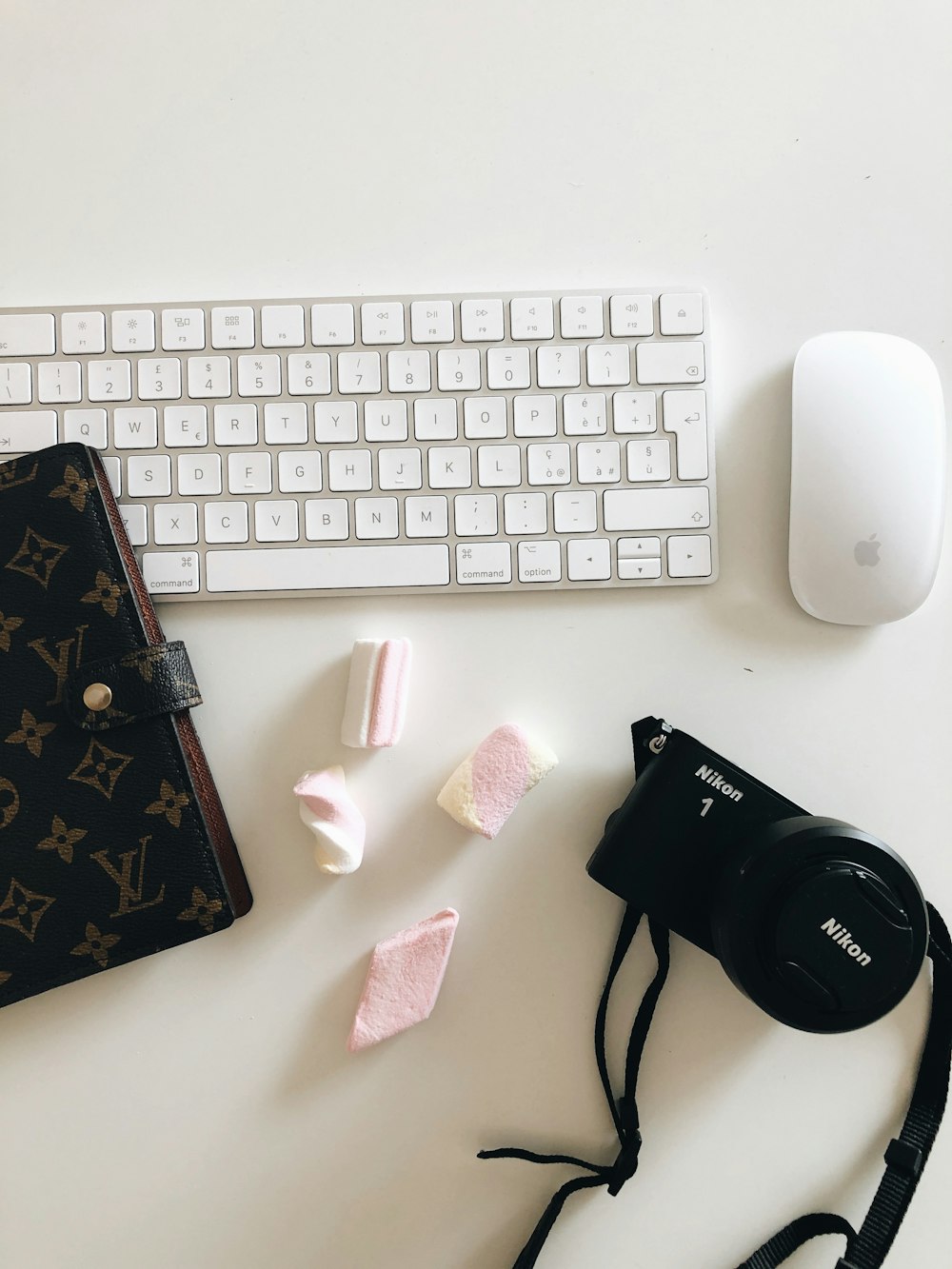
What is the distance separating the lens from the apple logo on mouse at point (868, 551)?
1.86 ft

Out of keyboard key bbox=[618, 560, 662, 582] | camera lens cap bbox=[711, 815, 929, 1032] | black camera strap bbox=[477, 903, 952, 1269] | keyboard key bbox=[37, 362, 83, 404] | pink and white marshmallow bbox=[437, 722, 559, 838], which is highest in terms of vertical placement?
keyboard key bbox=[37, 362, 83, 404]

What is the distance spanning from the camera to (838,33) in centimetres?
62

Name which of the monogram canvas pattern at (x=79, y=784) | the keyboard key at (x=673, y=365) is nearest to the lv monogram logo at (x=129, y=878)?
the monogram canvas pattern at (x=79, y=784)

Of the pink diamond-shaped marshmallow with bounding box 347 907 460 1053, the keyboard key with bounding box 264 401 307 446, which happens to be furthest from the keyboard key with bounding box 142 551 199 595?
the pink diamond-shaped marshmallow with bounding box 347 907 460 1053

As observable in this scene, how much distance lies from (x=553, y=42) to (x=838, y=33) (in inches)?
9.0

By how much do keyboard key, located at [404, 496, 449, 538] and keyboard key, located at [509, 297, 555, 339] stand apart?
0.48 ft

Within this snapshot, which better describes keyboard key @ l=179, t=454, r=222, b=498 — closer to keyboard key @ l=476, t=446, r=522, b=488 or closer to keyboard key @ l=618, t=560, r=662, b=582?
keyboard key @ l=476, t=446, r=522, b=488

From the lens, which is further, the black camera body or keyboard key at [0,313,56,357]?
keyboard key at [0,313,56,357]

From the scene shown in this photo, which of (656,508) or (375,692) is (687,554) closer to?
(656,508)

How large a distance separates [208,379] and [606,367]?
0.31m

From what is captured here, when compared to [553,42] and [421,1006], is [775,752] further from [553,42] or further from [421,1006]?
[553,42]

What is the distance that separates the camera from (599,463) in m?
0.61

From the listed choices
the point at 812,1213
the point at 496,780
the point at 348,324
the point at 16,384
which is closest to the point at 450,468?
the point at 348,324

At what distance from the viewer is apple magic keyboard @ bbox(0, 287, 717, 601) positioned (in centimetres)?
61
